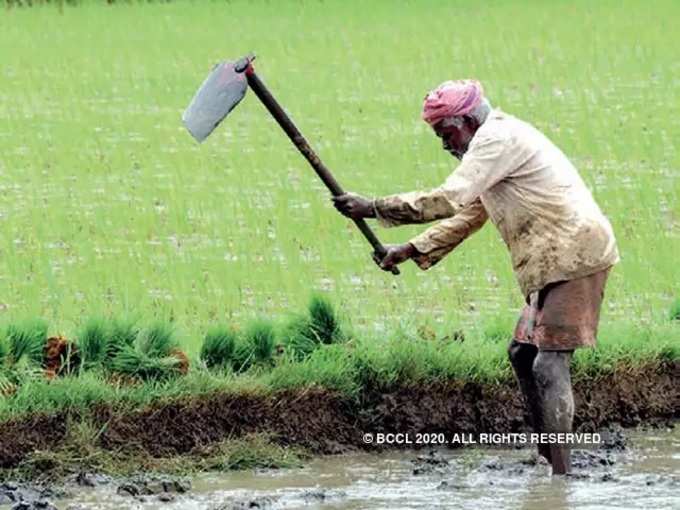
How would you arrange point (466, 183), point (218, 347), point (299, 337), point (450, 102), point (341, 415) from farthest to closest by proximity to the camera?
point (299, 337), point (218, 347), point (341, 415), point (450, 102), point (466, 183)

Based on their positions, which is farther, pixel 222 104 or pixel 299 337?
pixel 299 337

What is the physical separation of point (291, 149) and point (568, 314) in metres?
6.13

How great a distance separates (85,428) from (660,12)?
14015 millimetres

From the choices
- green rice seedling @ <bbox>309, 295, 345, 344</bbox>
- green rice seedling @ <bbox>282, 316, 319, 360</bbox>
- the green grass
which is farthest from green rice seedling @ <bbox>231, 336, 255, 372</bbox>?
the green grass

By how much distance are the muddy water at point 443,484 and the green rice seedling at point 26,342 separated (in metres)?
0.82

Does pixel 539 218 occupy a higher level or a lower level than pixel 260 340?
higher

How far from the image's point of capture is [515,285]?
845 cm

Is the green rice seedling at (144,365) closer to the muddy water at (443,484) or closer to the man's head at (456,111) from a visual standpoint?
the muddy water at (443,484)

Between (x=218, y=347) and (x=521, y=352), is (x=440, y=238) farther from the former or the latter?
(x=218, y=347)

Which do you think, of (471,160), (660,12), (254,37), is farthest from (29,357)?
(660,12)

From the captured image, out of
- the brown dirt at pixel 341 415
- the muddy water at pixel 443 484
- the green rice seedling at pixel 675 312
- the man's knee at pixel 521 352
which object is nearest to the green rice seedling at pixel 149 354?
the brown dirt at pixel 341 415

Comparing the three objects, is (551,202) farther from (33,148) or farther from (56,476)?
(33,148)

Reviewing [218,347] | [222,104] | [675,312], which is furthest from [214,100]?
[675,312]

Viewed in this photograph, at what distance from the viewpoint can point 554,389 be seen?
238 inches
